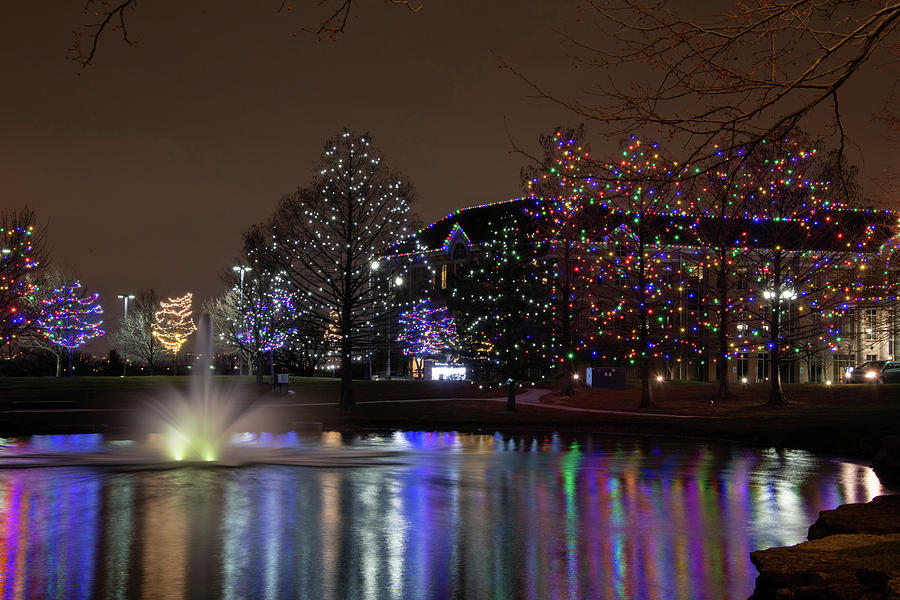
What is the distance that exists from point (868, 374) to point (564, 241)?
2465 centimetres

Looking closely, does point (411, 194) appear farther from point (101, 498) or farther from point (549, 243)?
point (101, 498)

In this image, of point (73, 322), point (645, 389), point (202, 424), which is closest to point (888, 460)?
point (202, 424)

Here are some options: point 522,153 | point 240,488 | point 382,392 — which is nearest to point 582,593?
point 522,153

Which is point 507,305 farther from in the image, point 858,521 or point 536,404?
point 858,521

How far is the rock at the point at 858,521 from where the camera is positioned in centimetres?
1002

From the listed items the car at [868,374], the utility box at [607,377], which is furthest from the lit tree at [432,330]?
the car at [868,374]

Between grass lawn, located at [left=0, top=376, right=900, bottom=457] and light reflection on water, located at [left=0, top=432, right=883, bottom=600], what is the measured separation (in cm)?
779

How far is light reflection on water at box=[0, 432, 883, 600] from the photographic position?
934 cm

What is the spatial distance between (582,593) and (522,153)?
4.70 metres

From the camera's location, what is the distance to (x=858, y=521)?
33.8 ft

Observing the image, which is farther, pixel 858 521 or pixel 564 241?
pixel 564 241

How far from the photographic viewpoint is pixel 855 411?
3503 cm

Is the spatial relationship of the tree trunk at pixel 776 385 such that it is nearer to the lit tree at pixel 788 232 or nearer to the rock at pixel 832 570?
the lit tree at pixel 788 232

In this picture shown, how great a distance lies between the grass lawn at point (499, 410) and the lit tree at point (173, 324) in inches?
1222
